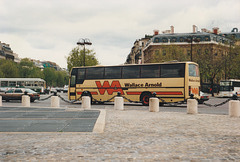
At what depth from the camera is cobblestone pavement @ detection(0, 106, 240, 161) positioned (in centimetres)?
588

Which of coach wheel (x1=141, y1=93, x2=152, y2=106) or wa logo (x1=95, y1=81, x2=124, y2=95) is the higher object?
wa logo (x1=95, y1=81, x2=124, y2=95)

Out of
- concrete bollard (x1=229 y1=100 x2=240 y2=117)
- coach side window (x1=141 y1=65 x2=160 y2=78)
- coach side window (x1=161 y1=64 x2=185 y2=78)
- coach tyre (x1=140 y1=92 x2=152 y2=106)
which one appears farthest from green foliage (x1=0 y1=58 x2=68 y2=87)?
concrete bollard (x1=229 y1=100 x2=240 y2=117)

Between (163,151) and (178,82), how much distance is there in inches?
645

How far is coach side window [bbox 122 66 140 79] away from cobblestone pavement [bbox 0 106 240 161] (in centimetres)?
1473

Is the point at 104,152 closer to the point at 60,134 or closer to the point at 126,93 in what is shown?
the point at 60,134

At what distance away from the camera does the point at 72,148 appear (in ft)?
21.9

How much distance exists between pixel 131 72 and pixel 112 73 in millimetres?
1639

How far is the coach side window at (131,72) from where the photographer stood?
79.6ft

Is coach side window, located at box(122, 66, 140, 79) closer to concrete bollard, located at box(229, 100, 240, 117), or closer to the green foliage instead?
concrete bollard, located at box(229, 100, 240, 117)

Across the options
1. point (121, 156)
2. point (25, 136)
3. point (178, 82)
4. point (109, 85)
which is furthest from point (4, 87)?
point (121, 156)

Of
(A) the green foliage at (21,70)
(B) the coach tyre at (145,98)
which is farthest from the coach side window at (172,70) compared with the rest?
(A) the green foliage at (21,70)

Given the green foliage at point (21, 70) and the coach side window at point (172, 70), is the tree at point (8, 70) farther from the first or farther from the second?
the coach side window at point (172, 70)

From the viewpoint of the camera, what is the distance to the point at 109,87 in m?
25.0

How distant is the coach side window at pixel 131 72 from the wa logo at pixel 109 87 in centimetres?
83
